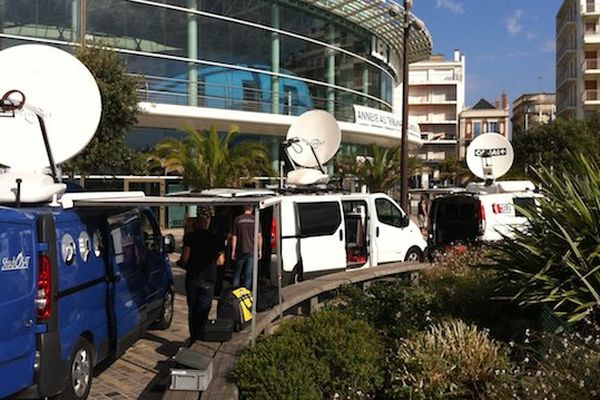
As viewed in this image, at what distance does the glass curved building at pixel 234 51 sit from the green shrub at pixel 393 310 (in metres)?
15.8

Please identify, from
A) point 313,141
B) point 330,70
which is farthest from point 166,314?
point 330,70

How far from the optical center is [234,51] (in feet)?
93.1

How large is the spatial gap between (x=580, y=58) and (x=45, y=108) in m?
66.7

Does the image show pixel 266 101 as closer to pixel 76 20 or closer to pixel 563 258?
pixel 76 20

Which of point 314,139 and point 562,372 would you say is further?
point 314,139

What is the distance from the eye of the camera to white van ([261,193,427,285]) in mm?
10453

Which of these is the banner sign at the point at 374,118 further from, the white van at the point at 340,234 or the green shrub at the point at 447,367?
the green shrub at the point at 447,367

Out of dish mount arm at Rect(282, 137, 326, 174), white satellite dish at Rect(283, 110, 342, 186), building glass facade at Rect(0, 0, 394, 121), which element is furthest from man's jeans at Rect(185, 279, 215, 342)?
building glass facade at Rect(0, 0, 394, 121)

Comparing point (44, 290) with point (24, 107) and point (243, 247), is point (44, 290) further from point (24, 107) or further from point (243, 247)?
point (243, 247)

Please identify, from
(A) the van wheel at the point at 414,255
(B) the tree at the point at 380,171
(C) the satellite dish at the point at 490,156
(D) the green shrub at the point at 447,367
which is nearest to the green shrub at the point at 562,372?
(D) the green shrub at the point at 447,367

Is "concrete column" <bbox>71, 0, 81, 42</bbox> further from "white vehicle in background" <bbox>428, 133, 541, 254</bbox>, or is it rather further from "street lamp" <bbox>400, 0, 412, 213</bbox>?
"white vehicle in background" <bbox>428, 133, 541, 254</bbox>

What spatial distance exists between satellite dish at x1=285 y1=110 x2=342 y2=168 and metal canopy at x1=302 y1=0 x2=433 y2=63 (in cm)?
1747

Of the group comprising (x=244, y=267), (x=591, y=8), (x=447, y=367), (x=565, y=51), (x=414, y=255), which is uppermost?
(x=591, y=8)

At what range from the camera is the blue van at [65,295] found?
4.45 metres
